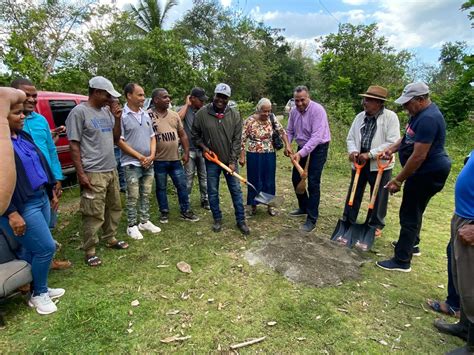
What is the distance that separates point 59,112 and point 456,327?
21.1 ft

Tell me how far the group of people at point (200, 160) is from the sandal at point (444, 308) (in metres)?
0.31

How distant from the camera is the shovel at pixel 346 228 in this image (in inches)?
165

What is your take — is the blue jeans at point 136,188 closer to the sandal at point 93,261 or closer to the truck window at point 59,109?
the sandal at point 93,261

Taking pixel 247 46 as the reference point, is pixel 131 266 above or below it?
below

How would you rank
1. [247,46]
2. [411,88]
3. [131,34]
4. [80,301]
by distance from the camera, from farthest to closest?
[247,46] < [131,34] < [411,88] < [80,301]

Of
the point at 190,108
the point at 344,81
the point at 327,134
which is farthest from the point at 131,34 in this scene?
the point at 327,134

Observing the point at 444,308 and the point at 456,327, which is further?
Result: the point at 444,308

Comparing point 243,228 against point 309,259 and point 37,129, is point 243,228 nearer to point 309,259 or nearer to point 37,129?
point 309,259

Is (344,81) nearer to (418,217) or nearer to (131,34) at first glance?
(131,34)

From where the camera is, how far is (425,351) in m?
2.49

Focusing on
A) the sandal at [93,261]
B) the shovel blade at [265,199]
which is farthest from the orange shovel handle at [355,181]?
the sandal at [93,261]

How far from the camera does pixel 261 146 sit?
189 inches

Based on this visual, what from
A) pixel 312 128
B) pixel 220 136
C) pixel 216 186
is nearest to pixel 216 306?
pixel 216 186

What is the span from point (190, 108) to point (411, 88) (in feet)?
10.7
